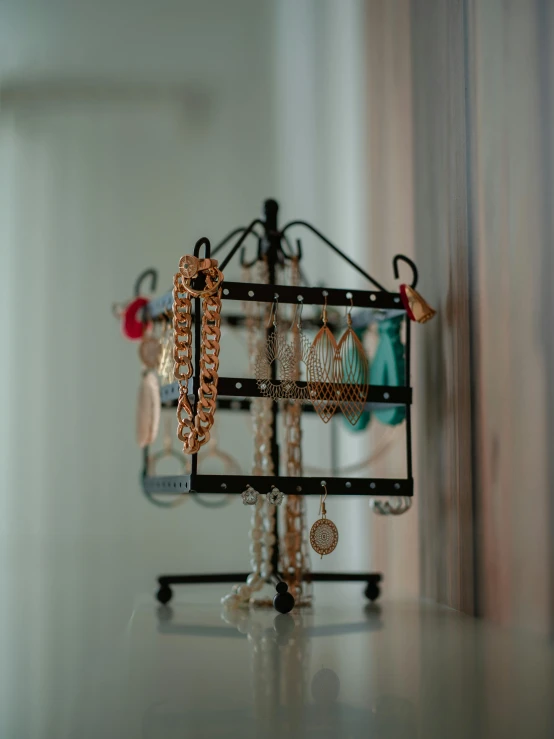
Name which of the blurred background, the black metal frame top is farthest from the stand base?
the black metal frame top

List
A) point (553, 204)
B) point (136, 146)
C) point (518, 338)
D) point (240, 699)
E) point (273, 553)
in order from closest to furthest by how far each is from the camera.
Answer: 1. point (240, 699)
2. point (553, 204)
3. point (518, 338)
4. point (273, 553)
5. point (136, 146)

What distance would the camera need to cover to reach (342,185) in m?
2.97

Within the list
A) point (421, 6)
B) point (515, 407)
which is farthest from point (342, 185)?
point (515, 407)

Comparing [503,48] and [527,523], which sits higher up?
[503,48]

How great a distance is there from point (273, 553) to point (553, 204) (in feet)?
3.12

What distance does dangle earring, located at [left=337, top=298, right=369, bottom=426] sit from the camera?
1815 millimetres

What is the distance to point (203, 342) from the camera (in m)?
1.68

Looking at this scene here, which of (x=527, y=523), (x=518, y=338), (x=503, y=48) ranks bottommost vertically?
(x=527, y=523)

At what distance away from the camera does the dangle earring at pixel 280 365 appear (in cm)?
175

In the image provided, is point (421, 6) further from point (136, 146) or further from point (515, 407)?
point (136, 146)

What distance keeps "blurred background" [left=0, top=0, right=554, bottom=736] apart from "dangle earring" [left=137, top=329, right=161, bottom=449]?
1.32 feet

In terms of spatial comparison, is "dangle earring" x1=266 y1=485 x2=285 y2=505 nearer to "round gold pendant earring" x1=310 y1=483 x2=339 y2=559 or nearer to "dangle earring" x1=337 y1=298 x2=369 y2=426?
"round gold pendant earring" x1=310 y1=483 x2=339 y2=559

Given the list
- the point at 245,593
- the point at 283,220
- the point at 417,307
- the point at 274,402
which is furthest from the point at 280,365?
the point at 283,220

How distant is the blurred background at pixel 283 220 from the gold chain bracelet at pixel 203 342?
0.44 metres
